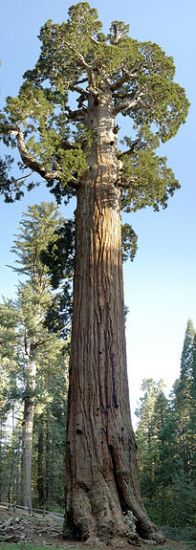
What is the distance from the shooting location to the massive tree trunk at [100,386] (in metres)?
6.10

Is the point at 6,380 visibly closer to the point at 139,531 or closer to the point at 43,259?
the point at 43,259

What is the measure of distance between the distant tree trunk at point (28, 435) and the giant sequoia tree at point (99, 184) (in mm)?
10816

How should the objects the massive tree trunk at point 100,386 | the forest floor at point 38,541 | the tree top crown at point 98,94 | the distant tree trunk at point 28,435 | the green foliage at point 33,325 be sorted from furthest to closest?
the green foliage at point 33,325 < the distant tree trunk at point 28,435 < the tree top crown at point 98,94 < the massive tree trunk at point 100,386 < the forest floor at point 38,541

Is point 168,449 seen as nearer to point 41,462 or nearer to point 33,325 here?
point 41,462

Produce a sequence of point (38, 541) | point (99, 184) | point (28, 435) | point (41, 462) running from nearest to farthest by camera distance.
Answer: point (38, 541) → point (99, 184) → point (28, 435) → point (41, 462)

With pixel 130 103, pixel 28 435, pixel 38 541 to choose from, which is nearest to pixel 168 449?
pixel 28 435

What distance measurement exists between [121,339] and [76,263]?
1.53 metres

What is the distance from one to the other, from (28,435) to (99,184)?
13744 millimetres

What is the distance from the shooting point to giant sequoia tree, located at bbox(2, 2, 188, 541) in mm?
6348

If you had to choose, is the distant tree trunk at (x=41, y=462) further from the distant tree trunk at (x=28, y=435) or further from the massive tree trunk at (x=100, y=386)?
the massive tree trunk at (x=100, y=386)

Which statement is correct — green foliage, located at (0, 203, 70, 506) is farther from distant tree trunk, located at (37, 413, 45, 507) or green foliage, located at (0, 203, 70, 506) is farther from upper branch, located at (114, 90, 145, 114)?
upper branch, located at (114, 90, 145, 114)

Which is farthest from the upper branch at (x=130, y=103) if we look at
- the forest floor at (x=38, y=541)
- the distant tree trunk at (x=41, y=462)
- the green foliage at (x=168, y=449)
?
the distant tree trunk at (x=41, y=462)

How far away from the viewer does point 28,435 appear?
63.8ft

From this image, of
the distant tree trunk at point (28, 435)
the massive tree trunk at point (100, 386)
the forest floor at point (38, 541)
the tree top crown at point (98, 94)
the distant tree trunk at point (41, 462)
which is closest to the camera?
the forest floor at point (38, 541)
